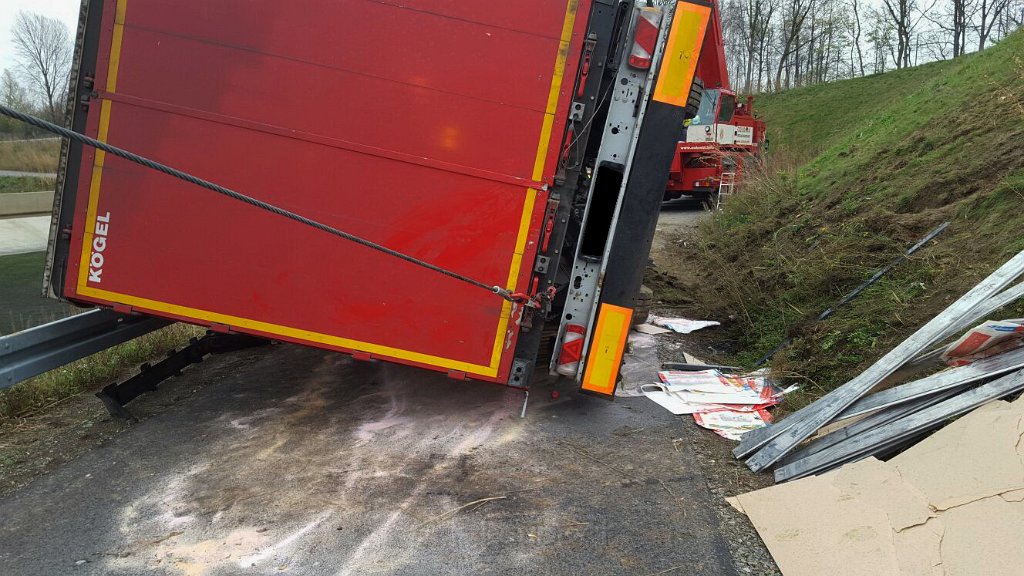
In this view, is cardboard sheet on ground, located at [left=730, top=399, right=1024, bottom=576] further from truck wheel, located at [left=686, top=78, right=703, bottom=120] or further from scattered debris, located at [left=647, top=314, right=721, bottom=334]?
scattered debris, located at [left=647, top=314, right=721, bottom=334]

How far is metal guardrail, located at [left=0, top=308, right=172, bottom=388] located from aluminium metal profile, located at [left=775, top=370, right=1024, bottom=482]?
4306 millimetres

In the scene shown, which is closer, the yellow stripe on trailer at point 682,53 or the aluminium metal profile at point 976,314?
the aluminium metal profile at point 976,314

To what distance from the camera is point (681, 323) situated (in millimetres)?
7777

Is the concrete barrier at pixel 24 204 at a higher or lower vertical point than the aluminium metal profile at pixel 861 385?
lower

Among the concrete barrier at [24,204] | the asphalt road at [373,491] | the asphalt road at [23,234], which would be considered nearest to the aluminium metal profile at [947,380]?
the asphalt road at [373,491]

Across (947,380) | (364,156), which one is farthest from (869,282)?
(364,156)

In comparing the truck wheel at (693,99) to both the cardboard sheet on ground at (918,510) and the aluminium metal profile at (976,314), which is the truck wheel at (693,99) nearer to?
the aluminium metal profile at (976,314)

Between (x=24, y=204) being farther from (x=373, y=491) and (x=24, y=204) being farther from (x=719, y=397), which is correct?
(x=719, y=397)

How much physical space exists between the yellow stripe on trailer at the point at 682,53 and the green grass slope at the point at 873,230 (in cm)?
236

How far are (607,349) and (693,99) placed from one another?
173cm

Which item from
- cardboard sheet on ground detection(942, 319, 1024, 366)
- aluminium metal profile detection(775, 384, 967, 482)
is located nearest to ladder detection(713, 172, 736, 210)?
cardboard sheet on ground detection(942, 319, 1024, 366)

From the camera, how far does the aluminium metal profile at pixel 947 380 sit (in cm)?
360

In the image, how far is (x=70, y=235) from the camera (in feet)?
13.9

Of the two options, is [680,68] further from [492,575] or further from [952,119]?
[952,119]
